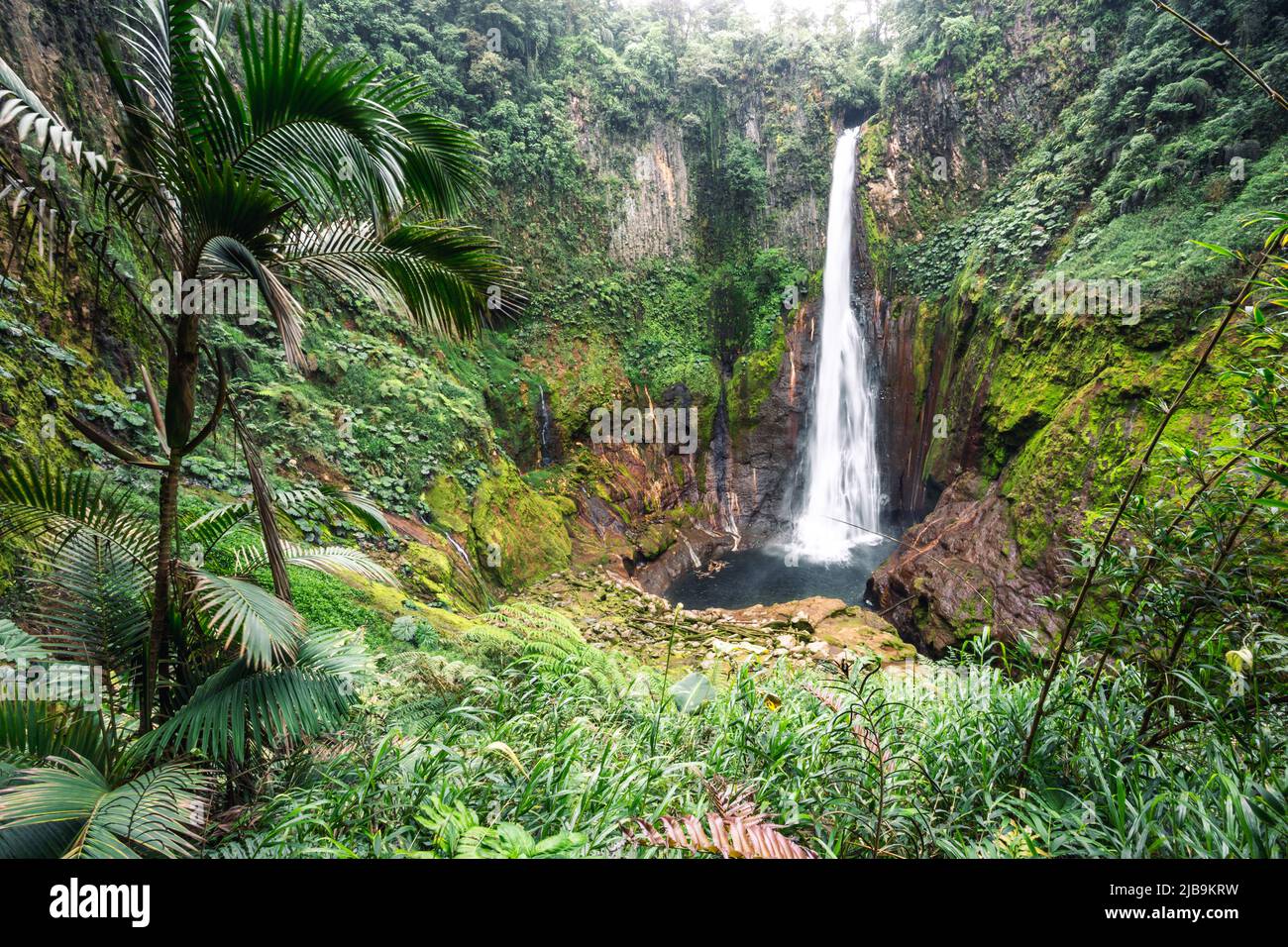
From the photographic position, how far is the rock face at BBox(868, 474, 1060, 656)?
7.32 m

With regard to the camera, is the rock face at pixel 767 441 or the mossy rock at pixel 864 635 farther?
the rock face at pixel 767 441

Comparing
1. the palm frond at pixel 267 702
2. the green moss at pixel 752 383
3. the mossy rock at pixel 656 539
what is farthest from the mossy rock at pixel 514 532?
the green moss at pixel 752 383

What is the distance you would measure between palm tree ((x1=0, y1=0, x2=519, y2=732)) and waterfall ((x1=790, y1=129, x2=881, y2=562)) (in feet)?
43.5

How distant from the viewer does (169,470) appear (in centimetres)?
216

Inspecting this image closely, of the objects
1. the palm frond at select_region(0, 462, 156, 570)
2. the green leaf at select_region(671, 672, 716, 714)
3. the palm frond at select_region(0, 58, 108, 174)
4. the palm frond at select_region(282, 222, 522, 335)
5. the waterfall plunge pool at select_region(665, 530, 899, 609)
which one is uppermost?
the palm frond at select_region(0, 58, 108, 174)

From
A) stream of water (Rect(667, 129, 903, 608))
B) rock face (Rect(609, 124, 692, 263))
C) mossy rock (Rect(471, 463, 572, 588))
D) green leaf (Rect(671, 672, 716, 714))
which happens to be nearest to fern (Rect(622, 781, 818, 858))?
green leaf (Rect(671, 672, 716, 714))

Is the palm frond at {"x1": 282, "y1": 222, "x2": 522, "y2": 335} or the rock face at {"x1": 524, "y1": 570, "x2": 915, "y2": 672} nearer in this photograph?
the palm frond at {"x1": 282, "y1": 222, "x2": 522, "y2": 335}

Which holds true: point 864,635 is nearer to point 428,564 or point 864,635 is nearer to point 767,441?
point 428,564

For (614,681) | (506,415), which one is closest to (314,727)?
(614,681)

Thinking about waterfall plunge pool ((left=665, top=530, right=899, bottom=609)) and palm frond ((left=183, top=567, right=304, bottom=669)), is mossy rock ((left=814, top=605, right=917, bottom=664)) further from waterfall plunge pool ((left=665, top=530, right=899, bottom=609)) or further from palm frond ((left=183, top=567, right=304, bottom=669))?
palm frond ((left=183, top=567, right=304, bottom=669))

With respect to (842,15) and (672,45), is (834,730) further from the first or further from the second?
(842,15)

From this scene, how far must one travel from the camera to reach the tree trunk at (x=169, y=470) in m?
2.12

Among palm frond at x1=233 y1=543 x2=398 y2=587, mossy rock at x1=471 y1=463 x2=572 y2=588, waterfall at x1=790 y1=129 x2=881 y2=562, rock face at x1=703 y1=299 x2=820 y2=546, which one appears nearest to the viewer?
palm frond at x1=233 y1=543 x2=398 y2=587

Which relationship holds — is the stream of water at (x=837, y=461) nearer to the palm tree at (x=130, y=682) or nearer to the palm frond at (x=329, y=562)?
the palm frond at (x=329, y=562)
